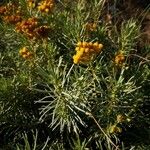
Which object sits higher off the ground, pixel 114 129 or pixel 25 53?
pixel 25 53

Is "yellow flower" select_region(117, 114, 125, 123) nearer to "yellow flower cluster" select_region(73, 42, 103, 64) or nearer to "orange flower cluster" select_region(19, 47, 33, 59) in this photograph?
"yellow flower cluster" select_region(73, 42, 103, 64)

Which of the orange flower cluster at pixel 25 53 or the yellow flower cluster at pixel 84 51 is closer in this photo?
the yellow flower cluster at pixel 84 51

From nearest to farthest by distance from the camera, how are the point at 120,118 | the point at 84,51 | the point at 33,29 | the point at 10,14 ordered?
the point at 84,51 < the point at 33,29 < the point at 120,118 < the point at 10,14

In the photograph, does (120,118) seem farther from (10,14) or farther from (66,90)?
(10,14)

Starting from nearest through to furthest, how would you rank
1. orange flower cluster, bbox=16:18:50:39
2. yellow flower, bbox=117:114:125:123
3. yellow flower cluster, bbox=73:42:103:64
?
yellow flower cluster, bbox=73:42:103:64 < orange flower cluster, bbox=16:18:50:39 < yellow flower, bbox=117:114:125:123

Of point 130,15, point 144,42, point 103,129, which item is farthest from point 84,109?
point 130,15

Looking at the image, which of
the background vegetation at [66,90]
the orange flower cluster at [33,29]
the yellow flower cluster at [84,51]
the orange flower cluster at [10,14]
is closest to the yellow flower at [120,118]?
the background vegetation at [66,90]

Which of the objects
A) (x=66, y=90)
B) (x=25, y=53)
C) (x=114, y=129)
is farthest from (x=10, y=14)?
Result: (x=114, y=129)

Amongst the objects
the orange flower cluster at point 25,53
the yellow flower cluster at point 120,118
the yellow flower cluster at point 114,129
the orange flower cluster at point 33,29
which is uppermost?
the orange flower cluster at point 33,29

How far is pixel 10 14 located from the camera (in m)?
3.28

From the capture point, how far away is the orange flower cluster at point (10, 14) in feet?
9.87

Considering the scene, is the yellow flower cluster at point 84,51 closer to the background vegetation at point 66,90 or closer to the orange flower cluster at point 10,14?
the background vegetation at point 66,90

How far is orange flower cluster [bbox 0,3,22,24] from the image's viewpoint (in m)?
3.01

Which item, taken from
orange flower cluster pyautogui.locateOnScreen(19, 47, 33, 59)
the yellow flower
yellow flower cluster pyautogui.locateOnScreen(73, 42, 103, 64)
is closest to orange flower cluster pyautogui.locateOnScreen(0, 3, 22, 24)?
orange flower cluster pyautogui.locateOnScreen(19, 47, 33, 59)
